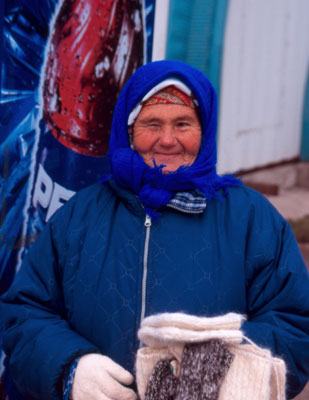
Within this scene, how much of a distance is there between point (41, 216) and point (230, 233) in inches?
43.2

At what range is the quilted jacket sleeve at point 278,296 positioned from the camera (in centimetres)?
168

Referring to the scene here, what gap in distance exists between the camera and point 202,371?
1455 mm

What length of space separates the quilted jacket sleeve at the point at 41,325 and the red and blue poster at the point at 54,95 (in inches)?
23.9

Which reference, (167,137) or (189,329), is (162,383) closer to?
(189,329)

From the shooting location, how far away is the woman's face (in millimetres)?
1893

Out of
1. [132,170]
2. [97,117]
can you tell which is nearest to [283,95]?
[97,117]

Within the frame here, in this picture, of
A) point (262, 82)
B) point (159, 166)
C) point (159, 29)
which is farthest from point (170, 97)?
point (262, 82)

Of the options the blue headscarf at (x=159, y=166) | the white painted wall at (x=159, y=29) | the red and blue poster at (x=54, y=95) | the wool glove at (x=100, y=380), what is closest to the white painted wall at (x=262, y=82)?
the white painted wall at (x=159, y=29)

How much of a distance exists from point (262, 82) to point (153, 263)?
5.68m

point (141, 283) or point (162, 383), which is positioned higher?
point (141, 283)

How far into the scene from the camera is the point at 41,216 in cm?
258

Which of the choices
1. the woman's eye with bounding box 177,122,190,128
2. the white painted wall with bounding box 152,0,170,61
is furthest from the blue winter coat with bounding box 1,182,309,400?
the white painted wall with bounding box 152,0,170,61

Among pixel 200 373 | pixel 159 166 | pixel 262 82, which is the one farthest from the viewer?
pixel 262 82

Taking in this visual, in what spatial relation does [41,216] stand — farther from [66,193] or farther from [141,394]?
[141,394]
